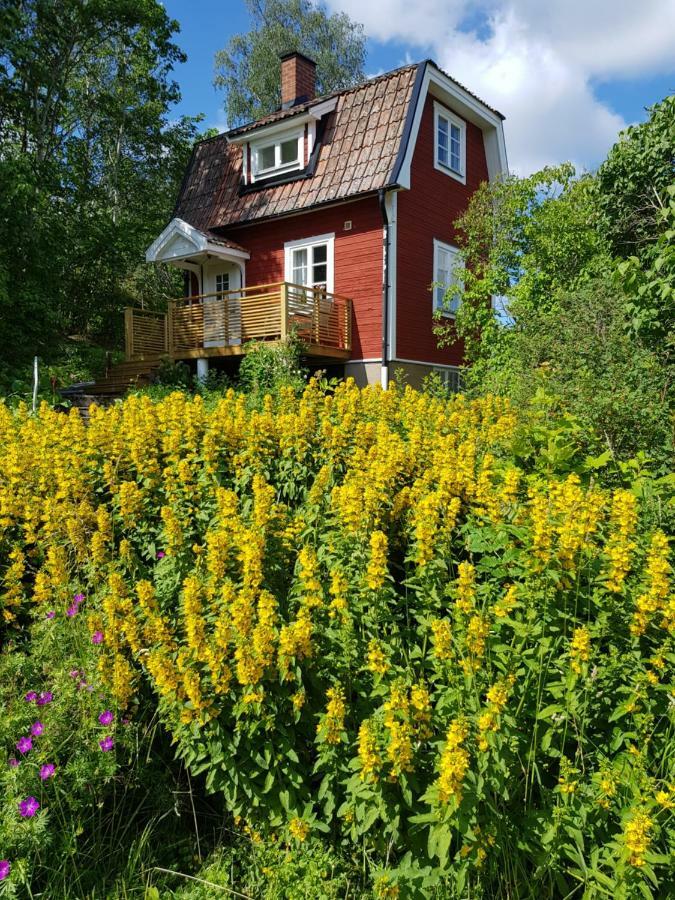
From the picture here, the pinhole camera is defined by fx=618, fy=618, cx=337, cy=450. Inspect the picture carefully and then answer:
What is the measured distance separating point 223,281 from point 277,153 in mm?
3386

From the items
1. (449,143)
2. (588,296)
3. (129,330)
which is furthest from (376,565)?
(449,143)

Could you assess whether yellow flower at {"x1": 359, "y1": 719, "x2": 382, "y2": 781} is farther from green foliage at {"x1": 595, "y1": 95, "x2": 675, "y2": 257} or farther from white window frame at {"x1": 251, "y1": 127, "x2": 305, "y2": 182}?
white window frame at {"x1": 251, "y1": 127, "x2": 305, "y2": 182}

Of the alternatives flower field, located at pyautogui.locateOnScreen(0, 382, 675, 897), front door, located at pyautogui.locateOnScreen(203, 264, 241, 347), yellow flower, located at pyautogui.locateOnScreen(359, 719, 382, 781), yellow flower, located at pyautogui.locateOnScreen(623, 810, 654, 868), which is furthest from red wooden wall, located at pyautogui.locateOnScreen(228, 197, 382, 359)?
yellow flower, located at pyautogui.locateOnScreen(623, 810, 654, 868)

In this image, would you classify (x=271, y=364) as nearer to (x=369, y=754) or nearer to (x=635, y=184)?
(x=635, y=184)

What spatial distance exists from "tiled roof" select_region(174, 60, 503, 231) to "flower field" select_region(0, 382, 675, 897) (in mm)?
10555

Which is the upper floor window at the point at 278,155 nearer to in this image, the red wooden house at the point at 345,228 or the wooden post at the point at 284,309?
the red wooden house at the point at 345,228

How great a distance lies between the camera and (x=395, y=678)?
7.45 ft

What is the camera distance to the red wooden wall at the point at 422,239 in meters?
13.0

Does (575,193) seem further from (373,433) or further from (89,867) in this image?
(89,867)

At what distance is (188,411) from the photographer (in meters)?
4.06

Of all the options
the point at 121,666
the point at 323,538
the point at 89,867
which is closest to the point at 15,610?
the point at 121,666

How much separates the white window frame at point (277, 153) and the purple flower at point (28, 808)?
1380 cm

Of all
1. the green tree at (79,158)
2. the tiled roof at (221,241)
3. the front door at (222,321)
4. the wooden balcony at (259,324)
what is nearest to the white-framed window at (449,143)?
the wooden balcony at (259,324)

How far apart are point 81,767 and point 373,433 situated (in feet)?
7.78
